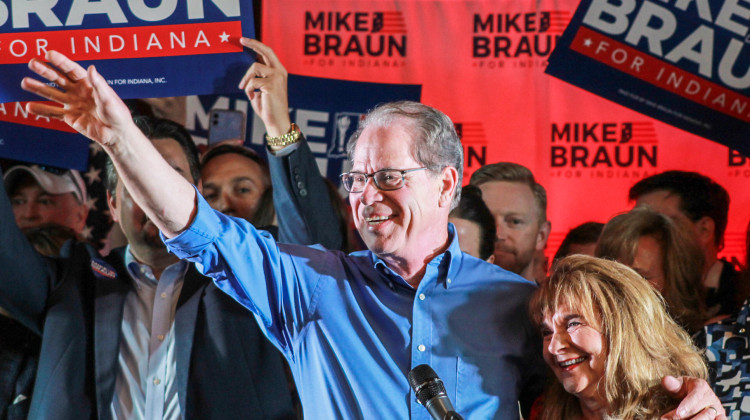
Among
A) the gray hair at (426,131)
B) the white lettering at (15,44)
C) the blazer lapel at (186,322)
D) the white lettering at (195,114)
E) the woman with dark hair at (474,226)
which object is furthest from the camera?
the white lettering at (195,114)

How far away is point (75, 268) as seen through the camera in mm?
2994

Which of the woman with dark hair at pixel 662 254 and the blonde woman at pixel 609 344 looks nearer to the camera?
the blonde woman at pixel 609 344

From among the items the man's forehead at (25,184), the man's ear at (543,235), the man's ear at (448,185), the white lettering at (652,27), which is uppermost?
the white lettering at (652,27)

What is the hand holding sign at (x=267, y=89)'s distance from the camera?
2.86m

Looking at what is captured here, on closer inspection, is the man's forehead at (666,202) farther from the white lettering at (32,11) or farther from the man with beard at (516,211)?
the white lettering at (32,11)

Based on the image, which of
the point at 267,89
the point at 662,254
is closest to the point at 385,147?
the point at 267,89

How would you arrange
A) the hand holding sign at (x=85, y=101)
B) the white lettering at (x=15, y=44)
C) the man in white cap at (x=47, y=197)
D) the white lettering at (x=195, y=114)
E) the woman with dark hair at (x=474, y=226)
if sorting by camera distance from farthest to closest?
the white lettering at (x=195, y=114), the man in white cap at (x=47, y=197), the woman with dark hair at (x=474, y=226), the white lettering at (x=15, y=44), the hand holding sign at (x=85, y=101)

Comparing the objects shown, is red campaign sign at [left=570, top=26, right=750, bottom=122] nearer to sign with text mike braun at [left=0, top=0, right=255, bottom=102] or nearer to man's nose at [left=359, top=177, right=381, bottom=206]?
sign with text mike braun at [left=0, top=0, right=255, bottom=102]

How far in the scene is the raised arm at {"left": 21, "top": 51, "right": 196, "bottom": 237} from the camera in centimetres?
174

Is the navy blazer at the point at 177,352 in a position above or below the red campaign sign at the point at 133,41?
below

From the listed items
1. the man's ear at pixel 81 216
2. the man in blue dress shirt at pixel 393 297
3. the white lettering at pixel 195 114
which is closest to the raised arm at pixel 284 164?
the man in blue dress shirt at pixel 393 297

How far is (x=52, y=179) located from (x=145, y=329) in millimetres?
1497

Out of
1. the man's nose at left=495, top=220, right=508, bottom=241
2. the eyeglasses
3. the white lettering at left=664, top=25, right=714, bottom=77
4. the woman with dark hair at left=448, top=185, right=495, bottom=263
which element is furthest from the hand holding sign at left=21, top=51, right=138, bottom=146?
the white lettering at left=664, top=25, right=714, bottom=77

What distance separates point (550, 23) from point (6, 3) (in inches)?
99.0
